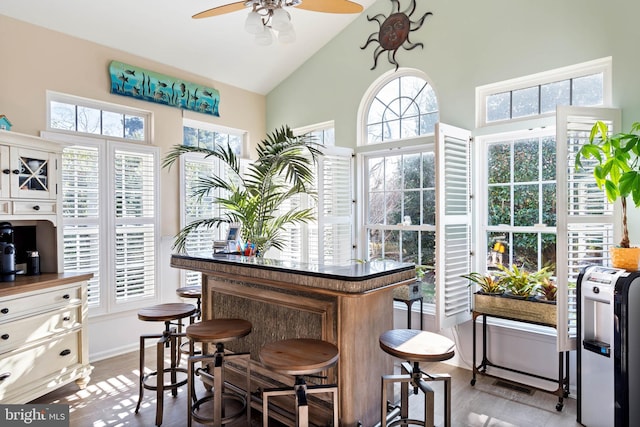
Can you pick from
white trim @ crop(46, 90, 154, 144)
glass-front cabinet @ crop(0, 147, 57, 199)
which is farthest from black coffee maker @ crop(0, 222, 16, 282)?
white trim @ crop(46, 90, 154, 144)

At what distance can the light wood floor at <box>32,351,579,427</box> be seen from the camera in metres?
2.75

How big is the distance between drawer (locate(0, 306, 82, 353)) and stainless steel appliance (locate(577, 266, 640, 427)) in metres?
3.99

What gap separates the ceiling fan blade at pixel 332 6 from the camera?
2.79 metres

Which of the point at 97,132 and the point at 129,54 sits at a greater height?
the point at 129,54

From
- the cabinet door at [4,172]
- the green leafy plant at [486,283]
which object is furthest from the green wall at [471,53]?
the cabinet door at [4,172]

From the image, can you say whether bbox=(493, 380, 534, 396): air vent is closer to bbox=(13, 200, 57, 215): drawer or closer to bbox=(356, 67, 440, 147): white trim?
bbox=(356, 67, 440, 147): white trim

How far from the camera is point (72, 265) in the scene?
384cm

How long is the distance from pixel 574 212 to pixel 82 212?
443cm

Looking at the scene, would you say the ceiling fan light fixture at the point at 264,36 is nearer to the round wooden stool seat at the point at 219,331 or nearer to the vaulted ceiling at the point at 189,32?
the vaulted ceiling at the point at 189,32

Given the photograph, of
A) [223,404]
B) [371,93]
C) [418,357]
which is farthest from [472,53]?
[223,404]

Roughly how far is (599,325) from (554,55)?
2195mm

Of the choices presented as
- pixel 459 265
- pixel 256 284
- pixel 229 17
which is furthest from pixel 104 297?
pixel 459 265

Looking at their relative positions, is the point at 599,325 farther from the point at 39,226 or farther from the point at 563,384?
the point at 39,226

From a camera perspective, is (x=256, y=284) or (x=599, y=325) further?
(x=256, y=284)
